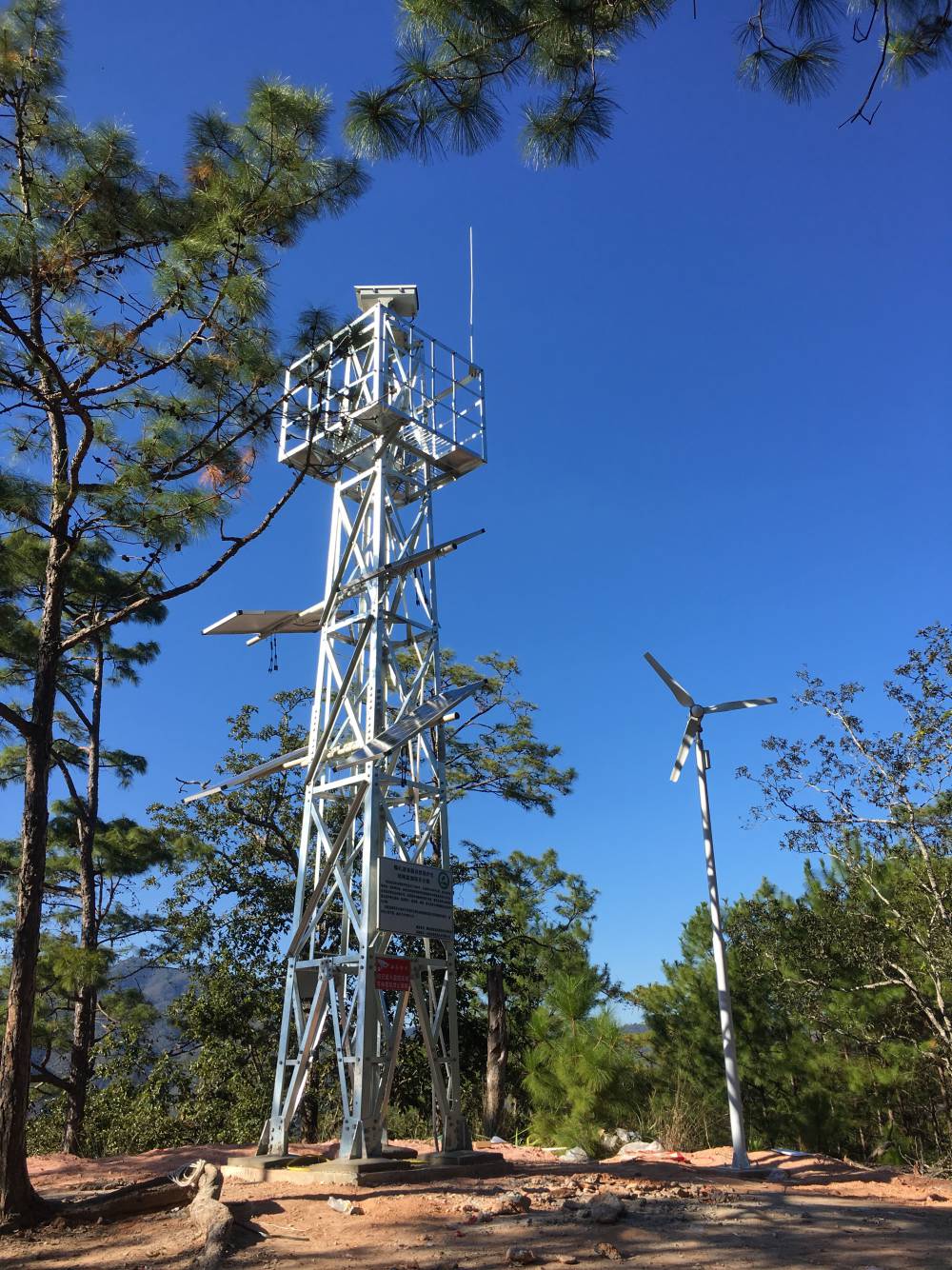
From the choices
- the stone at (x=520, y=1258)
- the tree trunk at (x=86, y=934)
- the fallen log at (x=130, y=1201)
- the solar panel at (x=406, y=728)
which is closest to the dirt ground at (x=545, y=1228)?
the stone at (x=520, y=1258)

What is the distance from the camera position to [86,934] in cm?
1598

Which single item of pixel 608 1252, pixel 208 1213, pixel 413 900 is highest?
pixel 413 900

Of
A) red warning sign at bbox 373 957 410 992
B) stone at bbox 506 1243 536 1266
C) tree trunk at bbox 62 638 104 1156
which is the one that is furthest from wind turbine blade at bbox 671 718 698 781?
tree trunk at bbox 62 638 104 1156

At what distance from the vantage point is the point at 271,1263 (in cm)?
548

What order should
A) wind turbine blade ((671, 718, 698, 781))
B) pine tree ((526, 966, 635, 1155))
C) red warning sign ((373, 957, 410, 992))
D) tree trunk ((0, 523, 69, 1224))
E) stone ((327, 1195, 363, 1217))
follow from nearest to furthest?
tree trunk ((0, 523, 69, 1224)), stone ((327, 1195, 363, 1217)), red warning sign ((373, 957, 410, 992)), wind turbine blade ((671, 718, 698, 781)), pine tree ((526, 966, 635, 1155))

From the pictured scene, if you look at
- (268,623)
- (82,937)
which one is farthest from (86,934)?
(268,623)

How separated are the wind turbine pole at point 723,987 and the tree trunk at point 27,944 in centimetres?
664

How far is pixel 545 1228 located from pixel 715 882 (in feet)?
16.8

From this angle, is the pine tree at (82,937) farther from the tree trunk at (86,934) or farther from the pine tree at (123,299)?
the pine tree at (123,299)

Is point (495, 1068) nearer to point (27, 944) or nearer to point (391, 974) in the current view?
point (391, 974)

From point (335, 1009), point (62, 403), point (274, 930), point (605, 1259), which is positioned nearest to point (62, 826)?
point (274, 930)

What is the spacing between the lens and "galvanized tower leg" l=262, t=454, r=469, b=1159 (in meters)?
9.30

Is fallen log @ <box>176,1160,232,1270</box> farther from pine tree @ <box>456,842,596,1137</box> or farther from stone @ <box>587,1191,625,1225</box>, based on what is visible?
pine tree @ <box>456,842,596,1137</box>

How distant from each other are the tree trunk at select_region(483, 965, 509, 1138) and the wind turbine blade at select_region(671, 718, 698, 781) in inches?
255
